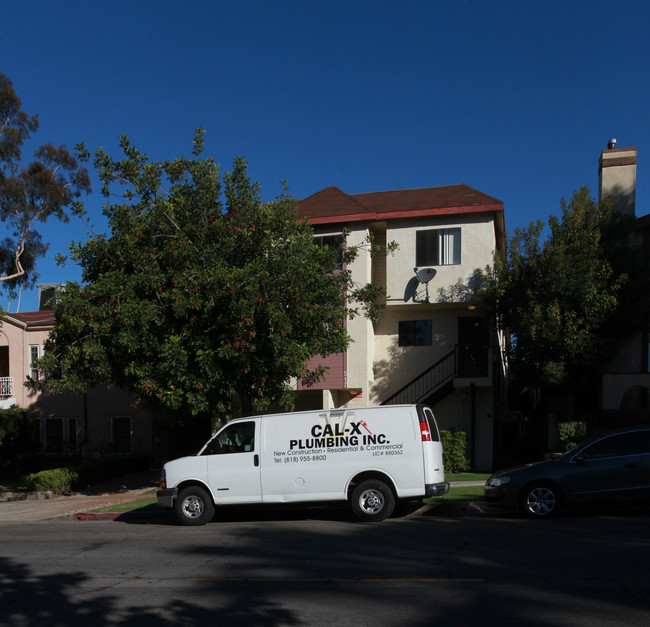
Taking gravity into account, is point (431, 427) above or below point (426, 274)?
below

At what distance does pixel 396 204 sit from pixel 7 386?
1657cm

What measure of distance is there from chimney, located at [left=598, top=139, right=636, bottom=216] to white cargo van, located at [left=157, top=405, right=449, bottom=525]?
1260 cm

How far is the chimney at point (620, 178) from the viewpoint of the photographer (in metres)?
20.7

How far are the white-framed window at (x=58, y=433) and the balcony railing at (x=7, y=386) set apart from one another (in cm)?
173

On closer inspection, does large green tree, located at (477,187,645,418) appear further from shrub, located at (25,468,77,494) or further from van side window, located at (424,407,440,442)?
shrub, located at (25,468,77,494)

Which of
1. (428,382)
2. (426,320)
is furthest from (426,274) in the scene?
(428,382)

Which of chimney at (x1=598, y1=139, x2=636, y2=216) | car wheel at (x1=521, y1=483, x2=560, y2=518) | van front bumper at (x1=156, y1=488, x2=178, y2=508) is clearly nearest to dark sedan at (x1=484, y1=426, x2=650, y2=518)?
car wheel at (x1=521, y1=483, x2=560, y2=518)

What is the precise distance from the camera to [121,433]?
24.9m

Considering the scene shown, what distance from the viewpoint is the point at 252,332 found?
44.0 ft

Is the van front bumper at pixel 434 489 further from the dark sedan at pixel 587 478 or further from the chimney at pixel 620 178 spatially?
the chimney at pixel 620 178

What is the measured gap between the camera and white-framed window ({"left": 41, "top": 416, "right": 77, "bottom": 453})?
25389 millimetres

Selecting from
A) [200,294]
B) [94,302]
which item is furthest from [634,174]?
[94,302]

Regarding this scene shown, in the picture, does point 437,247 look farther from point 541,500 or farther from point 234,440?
point 234,440

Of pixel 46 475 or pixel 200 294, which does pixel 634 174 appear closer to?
pixel 200 294
